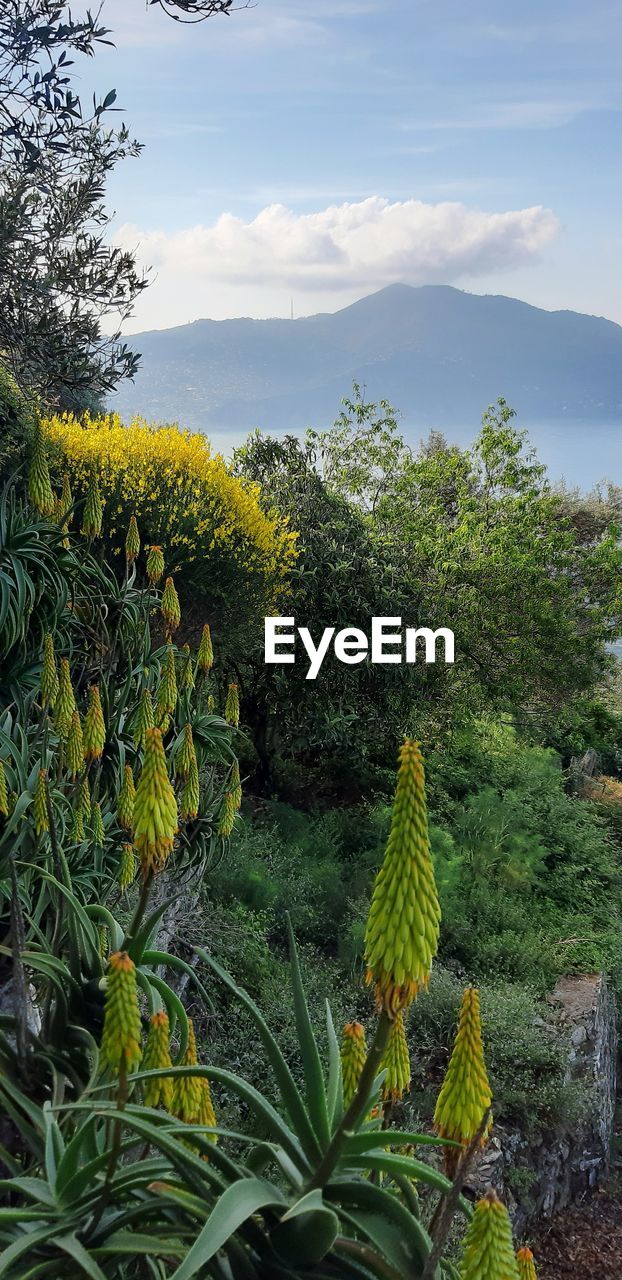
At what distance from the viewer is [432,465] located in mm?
15008

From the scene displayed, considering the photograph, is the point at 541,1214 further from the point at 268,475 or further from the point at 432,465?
the point at 432,465

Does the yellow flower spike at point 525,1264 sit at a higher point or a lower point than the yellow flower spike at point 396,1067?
lower

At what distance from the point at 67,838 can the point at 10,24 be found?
3752mm

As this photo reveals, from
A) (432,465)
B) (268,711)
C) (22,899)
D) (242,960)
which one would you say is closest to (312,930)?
(242,960)

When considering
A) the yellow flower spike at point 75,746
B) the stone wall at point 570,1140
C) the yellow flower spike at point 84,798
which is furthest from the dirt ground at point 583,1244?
the yellow flower spike at point 75,746

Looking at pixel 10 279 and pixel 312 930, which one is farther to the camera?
pixel 312 930

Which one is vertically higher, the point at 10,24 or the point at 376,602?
the point at 10,24

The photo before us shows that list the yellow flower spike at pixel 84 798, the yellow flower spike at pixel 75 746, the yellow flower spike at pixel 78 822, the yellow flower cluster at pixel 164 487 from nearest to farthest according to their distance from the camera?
the yellow flower spike at pixel 75 746 → the yellow flower spike at pixel 78 822 → the yellow flower spike at pixel 84 798 → the yellow flower cluster at pixel 164 487

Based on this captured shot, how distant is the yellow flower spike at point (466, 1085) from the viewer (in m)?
1.31

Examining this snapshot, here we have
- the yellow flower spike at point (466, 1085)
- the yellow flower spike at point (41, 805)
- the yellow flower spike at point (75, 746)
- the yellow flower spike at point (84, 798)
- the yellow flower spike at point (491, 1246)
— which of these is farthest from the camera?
the yellow flower spike at point (84, 798)

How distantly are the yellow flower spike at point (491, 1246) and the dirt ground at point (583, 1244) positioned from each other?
5729 mm

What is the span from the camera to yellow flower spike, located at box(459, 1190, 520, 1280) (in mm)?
1112

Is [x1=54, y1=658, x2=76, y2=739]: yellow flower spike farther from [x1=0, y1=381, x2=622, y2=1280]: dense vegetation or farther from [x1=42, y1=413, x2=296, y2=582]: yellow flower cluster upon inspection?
[x1=42, y1=413, x2=296, y2=582]: yellow flower cluster

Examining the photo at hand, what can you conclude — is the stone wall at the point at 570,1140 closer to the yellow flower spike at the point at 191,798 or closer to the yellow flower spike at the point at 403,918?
the yellow flower spike at the point at 191,798
